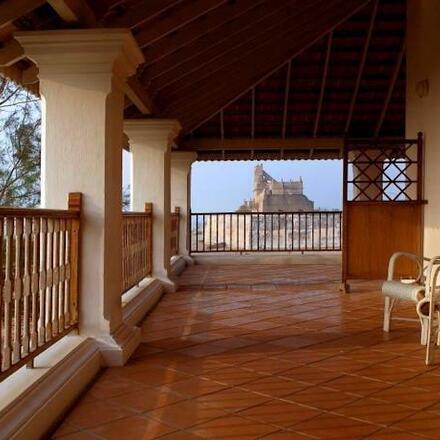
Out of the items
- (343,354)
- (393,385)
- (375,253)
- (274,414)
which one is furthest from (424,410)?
(375,253)

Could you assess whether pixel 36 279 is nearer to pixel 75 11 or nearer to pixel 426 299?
→ pixel 75 11

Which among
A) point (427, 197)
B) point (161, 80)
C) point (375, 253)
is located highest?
point (161, 80)

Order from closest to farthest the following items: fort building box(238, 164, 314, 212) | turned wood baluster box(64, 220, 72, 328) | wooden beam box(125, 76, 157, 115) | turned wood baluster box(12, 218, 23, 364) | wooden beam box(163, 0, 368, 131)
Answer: turned wood baluster box(12, 218, 23, 364) → turned wood baluster box(64, 220, 72, 328) → wooden beam box(125, 76, 157, 115) → wooden beam box(163, 0, 368, 131) → fort building box(238, 164, 314, 212)

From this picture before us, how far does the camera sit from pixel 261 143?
34.7 feet

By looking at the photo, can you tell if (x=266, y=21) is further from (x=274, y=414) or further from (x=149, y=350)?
(x=274, y=414)

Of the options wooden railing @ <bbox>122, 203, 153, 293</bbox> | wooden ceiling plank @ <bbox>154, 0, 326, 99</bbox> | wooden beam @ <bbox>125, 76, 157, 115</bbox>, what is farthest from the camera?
wooden ceiling plank @ <bbox>154, 0, 326, 99</bbox>

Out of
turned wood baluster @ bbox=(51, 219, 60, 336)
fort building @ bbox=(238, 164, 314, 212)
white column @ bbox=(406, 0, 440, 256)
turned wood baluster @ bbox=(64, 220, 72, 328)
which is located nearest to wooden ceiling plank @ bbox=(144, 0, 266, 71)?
white column @ bbox=(406, 0, 440, 256)

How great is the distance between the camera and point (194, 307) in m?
5.55

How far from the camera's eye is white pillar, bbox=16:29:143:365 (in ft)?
10.9

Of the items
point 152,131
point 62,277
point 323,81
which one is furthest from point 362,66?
point 62,277

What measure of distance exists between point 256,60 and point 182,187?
3.09 metres

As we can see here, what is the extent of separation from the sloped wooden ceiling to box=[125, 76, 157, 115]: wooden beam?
0.01 meters

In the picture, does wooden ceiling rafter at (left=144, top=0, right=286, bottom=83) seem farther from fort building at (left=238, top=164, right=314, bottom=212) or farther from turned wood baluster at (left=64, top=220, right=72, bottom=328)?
fort building at (left=238, top=164, right=314, bottom=212)

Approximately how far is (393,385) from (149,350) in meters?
1.60
